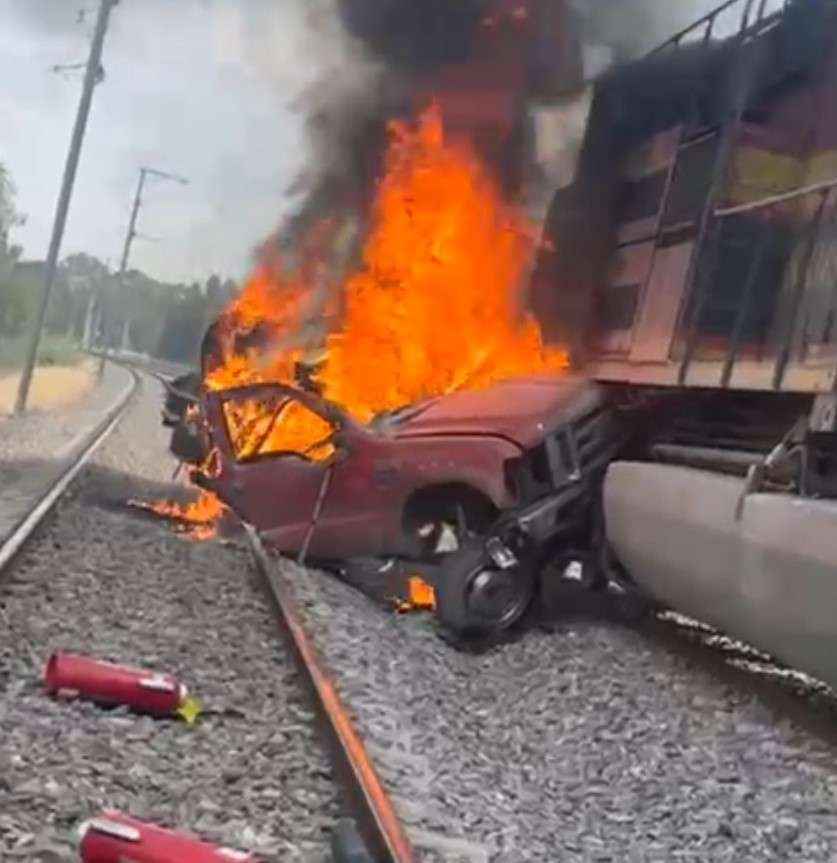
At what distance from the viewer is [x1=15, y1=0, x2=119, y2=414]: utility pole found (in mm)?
34688

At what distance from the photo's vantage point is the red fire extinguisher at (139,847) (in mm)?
4410

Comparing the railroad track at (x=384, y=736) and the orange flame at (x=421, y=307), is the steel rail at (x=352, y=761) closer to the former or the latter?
the railroad track at (x=384, y=736)

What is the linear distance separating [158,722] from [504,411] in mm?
4496

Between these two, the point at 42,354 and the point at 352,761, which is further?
the point at 42,354

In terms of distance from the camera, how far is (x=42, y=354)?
238 feet

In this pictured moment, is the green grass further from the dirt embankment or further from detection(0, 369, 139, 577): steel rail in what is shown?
detection(0, 369, 139, 577): steel rail

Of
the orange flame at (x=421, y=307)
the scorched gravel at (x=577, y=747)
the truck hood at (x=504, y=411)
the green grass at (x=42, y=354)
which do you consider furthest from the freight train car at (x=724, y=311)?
the green grass at (x=42, y=354)

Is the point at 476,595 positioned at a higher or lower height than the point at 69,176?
lower

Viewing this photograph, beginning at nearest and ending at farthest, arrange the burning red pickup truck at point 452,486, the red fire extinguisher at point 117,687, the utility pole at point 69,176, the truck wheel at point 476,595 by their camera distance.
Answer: the red fire extinguisher at point 117,687, the truck wheel at point 476,595, the burning red pickup truck at point 452,486, the utility pole at point 69,176

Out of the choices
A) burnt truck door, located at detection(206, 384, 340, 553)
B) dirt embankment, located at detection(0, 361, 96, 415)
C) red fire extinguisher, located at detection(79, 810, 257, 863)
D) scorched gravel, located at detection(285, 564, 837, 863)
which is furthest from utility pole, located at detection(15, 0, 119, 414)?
red fire extinguisher, located at detection(79, 810, 257, 863)

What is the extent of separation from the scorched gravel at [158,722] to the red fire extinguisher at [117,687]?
0.38 ft

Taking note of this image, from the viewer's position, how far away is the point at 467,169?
1425 cm

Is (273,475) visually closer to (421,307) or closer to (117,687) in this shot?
(421,307)

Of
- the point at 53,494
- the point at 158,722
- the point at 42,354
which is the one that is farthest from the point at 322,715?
the point at 42,354
